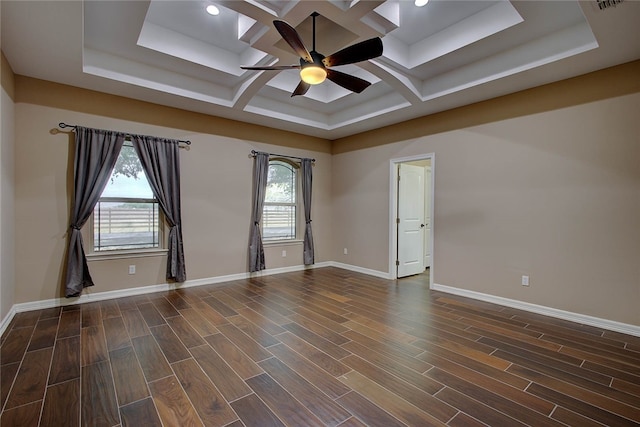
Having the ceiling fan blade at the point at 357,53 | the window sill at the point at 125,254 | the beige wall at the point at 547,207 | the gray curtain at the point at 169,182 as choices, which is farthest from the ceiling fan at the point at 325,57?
the window sill at the point at 125,254

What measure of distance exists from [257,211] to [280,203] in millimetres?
689

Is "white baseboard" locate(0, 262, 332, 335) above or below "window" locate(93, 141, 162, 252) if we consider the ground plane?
below

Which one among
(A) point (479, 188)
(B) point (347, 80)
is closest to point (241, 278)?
(B) point (347, 80)

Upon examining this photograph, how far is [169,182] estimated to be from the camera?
14.8 feet

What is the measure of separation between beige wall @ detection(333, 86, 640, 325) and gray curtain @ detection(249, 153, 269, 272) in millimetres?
2625

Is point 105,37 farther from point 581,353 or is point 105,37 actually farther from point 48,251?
point 581,353

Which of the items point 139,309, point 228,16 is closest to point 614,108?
point 228,16

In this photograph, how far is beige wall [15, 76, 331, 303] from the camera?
3.61 m

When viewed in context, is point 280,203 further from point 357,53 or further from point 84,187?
point 357,53

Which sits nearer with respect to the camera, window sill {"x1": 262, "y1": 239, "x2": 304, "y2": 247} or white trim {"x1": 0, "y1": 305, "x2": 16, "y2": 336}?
white trim {"x1": 0, "y1": 305, "x2": 16, "y2": 336}

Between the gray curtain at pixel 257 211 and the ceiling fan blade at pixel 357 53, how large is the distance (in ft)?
9.89

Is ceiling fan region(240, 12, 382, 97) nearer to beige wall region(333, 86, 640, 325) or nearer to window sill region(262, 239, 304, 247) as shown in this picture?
beige wall region(333, 86, 640, 325)

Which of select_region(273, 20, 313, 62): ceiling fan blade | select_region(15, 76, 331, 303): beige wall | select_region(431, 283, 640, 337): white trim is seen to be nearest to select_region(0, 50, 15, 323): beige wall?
select_region(15, 76, 331, 303): beige wall

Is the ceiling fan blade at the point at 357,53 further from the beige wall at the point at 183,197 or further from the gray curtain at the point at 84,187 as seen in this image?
the gray curtain at the point at 84,187
